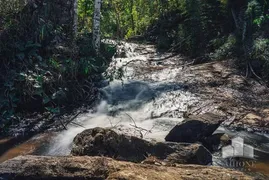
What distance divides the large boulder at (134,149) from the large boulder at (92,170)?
3.38 feet

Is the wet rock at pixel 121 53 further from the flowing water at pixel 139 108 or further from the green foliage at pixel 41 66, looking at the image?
the green foliage at pixel 41 66

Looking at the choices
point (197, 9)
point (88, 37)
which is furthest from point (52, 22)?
point (197, 9)

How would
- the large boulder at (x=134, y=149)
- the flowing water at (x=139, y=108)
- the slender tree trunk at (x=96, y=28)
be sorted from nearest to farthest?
the large boulder at (x=134, y=149)
the flowing water at (x=139, y=108)
the slender tree trunk at (x=96, y=28)

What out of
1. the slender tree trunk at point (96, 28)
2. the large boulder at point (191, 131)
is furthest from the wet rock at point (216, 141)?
the slender tree trunk at point (96, 28)

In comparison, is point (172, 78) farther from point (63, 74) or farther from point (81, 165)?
point (81, 165)

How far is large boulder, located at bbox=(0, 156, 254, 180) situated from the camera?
159 inches

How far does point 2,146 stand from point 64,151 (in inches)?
48.9

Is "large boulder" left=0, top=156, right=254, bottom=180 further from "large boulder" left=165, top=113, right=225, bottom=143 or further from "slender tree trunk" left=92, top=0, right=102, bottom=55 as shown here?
"slender tree trunk" left=92, top=0, right=102, bottom=55

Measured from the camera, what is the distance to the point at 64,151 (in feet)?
21.3

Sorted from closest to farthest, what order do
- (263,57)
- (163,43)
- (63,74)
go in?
(63,74) → (263,57) → (163,43)

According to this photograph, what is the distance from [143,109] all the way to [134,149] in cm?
306

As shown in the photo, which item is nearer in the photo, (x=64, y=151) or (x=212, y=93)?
(x=64, y=151)

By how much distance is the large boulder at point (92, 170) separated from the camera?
4.04 metres

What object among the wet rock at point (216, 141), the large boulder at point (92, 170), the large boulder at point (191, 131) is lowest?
the wet rock at point (216, 141)
